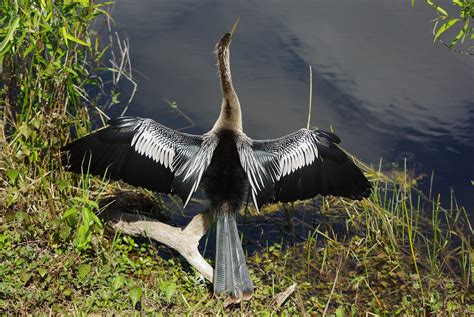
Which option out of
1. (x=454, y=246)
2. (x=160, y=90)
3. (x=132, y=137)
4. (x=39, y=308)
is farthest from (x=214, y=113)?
(x=39, y=308)

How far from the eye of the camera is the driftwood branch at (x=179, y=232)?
3.92 m

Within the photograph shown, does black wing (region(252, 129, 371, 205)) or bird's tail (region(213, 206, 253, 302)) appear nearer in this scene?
bird's tail (region(213, 206, 253, 302))

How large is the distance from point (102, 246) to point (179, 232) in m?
0.49

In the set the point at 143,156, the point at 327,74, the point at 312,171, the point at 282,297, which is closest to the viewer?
the point at 282,297

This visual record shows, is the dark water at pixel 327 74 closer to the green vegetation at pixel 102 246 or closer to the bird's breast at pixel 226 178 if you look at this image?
the green vegetation at pixel 102 246

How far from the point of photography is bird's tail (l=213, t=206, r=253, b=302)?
3584 mm

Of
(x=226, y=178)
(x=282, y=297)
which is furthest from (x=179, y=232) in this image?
(x=282, y=297)

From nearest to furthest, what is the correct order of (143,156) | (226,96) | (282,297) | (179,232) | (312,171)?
1. (282,297)
2. (179,232)
3. (143,156)
4. (312,171)
5. (226,96)

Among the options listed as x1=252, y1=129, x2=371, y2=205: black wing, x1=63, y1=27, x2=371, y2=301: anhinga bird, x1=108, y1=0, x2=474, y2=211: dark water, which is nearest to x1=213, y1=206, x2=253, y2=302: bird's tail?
x1=63, y1=27, x2=371, y2=301: anhinga bird

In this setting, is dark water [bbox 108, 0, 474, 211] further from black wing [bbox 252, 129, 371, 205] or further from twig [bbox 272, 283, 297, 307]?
twig [bbox 272, 283, 297, 307]

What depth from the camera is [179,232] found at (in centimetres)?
404

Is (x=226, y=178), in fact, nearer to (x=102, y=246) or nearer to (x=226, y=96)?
(x=226, y=96)

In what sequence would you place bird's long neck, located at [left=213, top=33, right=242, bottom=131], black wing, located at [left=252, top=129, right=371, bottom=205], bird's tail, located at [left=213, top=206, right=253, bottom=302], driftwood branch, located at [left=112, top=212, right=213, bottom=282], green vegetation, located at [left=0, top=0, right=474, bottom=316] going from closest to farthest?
green vegetation, located at [left=0, top=0, right=474, bottom=316] < bird's tail, located at [left=213, top=206, right=253, bottom=302] < driftwood branch, located at [left=112, top=212, right=213, bottom=282] < black wing, located at [left=252, top=129, right=371, bottom=205] < bird's long neck, located at [left=213, top=33, right=242, bottom=131]

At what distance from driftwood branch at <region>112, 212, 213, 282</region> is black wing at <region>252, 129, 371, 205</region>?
1.91 ft
